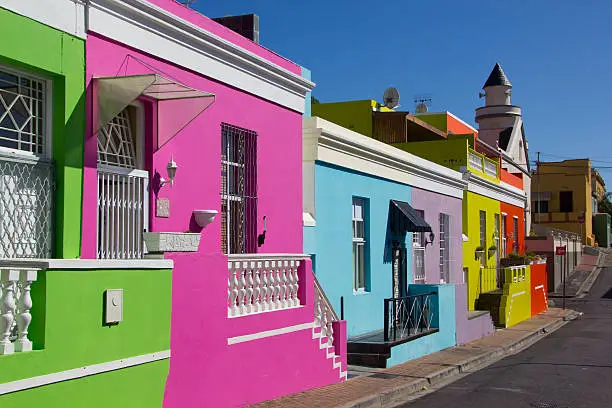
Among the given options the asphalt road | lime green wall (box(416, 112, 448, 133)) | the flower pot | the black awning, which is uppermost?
lime green wall (box(416, 112, 448, 133))

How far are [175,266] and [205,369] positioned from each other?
4.30 feet

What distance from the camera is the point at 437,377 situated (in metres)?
13.5

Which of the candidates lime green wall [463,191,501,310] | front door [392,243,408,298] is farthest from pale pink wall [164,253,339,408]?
lime green wall [463,191,501,310]

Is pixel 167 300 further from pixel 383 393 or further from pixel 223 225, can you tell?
pixel 383 393

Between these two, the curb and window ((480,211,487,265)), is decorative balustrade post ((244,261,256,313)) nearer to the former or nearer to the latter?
the curb

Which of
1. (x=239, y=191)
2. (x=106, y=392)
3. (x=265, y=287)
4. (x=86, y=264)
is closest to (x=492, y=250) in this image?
(x=239, y=191)

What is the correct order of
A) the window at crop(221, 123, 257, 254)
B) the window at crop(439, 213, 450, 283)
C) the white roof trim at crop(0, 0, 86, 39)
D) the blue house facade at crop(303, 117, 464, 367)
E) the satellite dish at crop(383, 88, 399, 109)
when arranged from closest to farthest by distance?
1. the white roof trim at crop(0, 0, 86, 39)
2. the window at crop(221, 123, 257, 254)
3. the blue house facade at crop(303, 117, 464, 367)
4. the window at crop(439, 213, 450, 283)
5. the satellite dish at crop(383, 88, 399, 109)

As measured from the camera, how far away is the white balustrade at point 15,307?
6.02 m

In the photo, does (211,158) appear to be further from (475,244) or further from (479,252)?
(479,252)

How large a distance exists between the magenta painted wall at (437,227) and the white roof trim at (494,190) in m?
2.19

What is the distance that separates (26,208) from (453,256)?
16.3m

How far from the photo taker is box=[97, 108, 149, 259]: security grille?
8.46 meters

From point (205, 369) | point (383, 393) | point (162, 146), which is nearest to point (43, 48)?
point (162, 146)

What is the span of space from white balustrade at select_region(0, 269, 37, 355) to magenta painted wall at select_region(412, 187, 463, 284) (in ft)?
44.6
